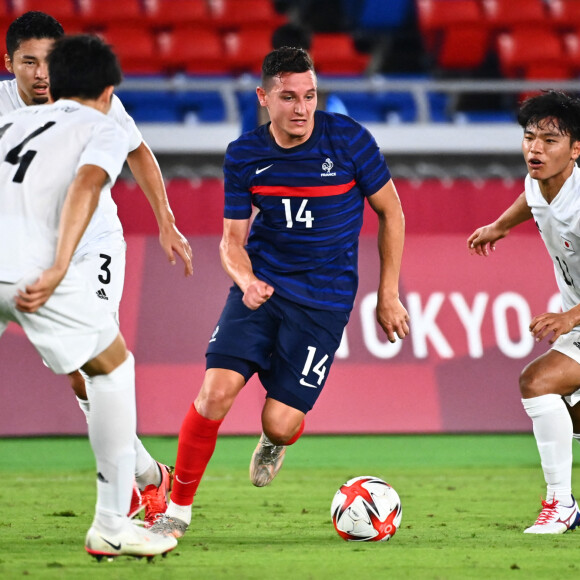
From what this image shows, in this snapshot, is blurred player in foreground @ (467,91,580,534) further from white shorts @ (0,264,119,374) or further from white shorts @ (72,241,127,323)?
white shorts @ (0,264,119,374)

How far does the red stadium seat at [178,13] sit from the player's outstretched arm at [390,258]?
10.2 m

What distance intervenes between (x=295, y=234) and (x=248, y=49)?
9.79 metres

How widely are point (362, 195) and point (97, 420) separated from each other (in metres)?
1.99

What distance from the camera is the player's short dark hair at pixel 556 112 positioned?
18.0 ft

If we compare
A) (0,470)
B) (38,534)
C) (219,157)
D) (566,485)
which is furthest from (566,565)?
(219,157)

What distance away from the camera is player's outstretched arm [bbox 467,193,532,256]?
5.96 metres

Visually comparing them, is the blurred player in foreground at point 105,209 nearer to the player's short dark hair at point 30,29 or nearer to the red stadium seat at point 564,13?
the player's short dark hair at point 30,29

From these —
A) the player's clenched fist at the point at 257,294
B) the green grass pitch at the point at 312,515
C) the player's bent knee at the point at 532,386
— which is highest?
the player's clenched fist at the point at 257,294

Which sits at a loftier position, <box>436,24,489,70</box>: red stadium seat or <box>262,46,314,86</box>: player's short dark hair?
<box>262,46,314,86</box>: player's short dark hair

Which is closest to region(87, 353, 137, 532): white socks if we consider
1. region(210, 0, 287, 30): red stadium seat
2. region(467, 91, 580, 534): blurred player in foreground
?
Result: region(467, 91, 580, 534): blurred player in foreground

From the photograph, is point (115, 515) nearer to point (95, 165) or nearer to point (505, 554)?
point (95, 165)

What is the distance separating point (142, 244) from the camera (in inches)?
356

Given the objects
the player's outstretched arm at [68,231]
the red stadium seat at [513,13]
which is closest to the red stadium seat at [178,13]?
the red stadium seat at [513,13]

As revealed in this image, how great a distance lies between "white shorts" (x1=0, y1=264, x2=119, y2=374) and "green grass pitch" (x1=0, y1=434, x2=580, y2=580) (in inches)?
31.6
